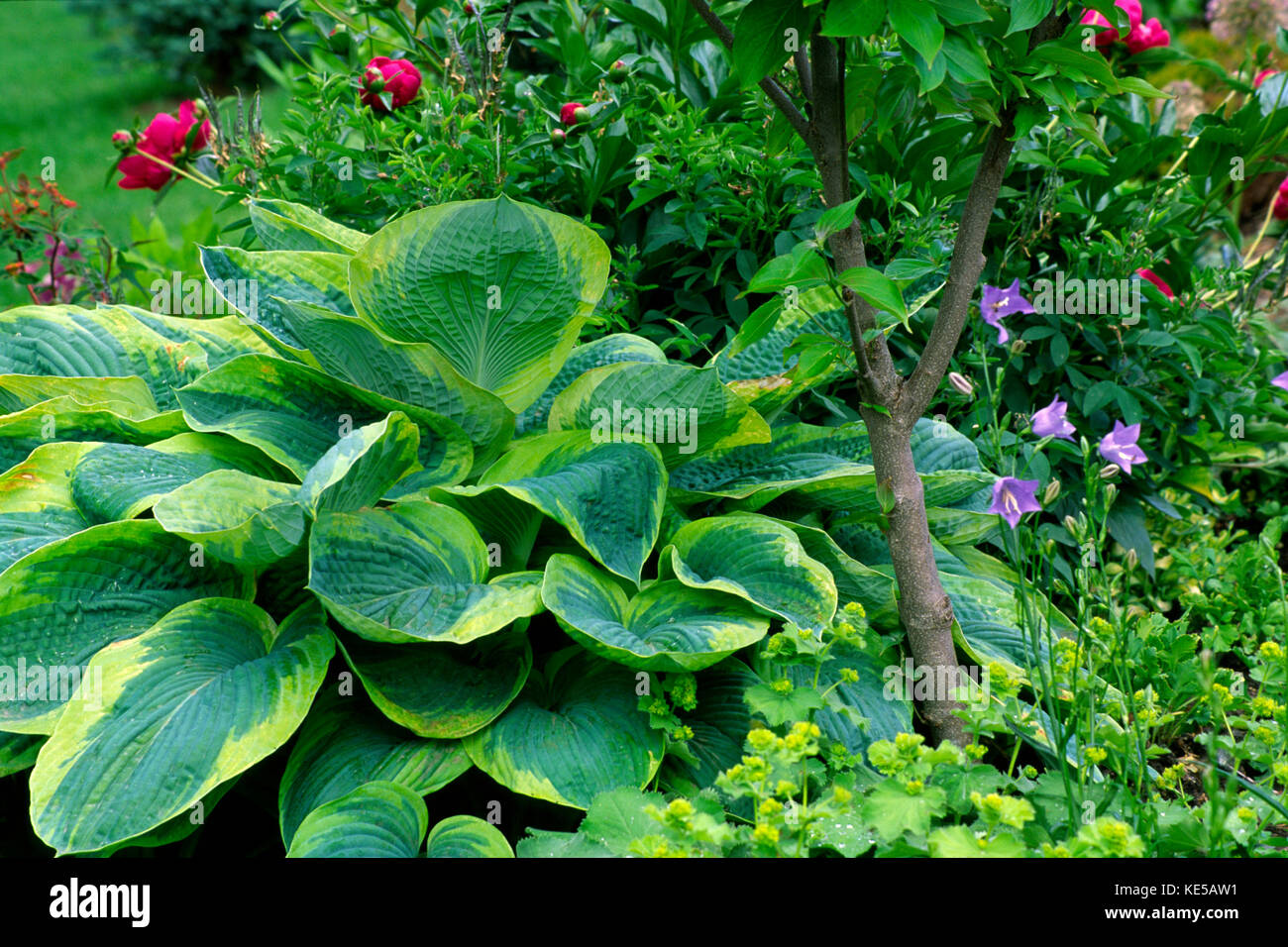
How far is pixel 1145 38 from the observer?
8.48 feet

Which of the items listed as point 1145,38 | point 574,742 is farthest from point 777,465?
point 1145,38

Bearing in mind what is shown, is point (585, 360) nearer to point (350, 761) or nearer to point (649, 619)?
point (649, 619)

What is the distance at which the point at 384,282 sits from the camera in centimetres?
178

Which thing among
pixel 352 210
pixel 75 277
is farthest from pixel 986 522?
pixel 75 277

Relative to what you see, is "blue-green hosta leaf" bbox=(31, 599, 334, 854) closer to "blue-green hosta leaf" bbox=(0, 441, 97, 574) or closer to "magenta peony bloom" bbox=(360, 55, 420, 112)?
"blue-green hosta leaf" bbox=(0, 441, 97, 574)

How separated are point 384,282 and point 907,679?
1.09 m

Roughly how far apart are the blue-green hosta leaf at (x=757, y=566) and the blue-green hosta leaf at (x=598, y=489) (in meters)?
0.07

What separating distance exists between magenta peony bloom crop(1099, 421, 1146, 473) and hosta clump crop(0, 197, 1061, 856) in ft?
1.04

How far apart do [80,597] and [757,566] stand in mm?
1039


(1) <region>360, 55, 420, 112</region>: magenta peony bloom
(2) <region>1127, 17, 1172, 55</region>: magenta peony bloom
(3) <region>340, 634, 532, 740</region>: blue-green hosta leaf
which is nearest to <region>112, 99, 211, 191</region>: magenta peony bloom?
(1) <region>360, 55, 420, 112</region>: magenta peony bloom

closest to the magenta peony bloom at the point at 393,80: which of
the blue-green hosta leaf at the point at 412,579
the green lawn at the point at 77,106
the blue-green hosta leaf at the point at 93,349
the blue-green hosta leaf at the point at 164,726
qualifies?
the blue-green hosta leaf at the point at 93,349

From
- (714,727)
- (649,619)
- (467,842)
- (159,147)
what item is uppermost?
(159,147)

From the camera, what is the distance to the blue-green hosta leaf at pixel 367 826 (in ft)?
4.70
